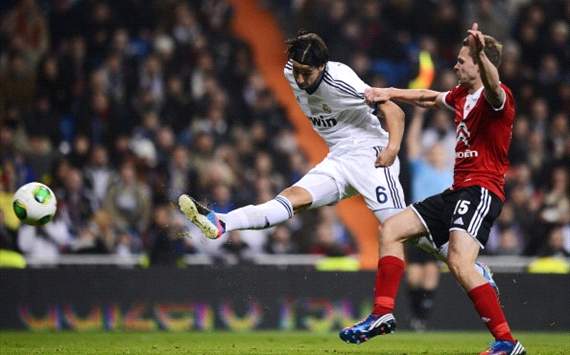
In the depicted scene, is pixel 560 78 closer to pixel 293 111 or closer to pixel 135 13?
pixel 293 111

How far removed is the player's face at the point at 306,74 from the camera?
948 centimetres

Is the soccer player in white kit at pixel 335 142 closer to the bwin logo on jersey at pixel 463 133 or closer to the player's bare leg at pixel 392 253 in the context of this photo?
the player's bare leg at pixel 392 253

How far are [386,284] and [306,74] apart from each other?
1.81 m

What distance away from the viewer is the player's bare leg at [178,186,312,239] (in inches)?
350

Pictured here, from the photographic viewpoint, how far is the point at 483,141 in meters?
8.56

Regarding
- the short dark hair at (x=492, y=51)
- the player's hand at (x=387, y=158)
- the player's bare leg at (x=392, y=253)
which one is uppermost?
the short dark hair at (x=492, y=51)

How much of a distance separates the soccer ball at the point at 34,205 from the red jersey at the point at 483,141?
3414 millimetres

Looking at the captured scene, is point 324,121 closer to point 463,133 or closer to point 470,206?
point 463,133

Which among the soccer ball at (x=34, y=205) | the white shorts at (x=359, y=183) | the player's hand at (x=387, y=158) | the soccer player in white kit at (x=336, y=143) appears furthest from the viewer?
the soccer ball at (x=34, y=205)

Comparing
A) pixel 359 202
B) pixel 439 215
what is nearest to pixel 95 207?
pixel 359 202

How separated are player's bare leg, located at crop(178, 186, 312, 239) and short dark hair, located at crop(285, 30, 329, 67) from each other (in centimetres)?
99

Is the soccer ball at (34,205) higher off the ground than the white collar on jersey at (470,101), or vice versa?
the white collar on jersey at (470,101)

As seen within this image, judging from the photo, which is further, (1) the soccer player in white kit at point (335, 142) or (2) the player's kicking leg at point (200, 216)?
(1) the soccer player in white kit at point (335, 142)

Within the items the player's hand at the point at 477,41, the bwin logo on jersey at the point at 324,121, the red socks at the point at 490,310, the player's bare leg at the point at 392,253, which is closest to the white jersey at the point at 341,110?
the bwin logo on jersey at the point at 324,121
